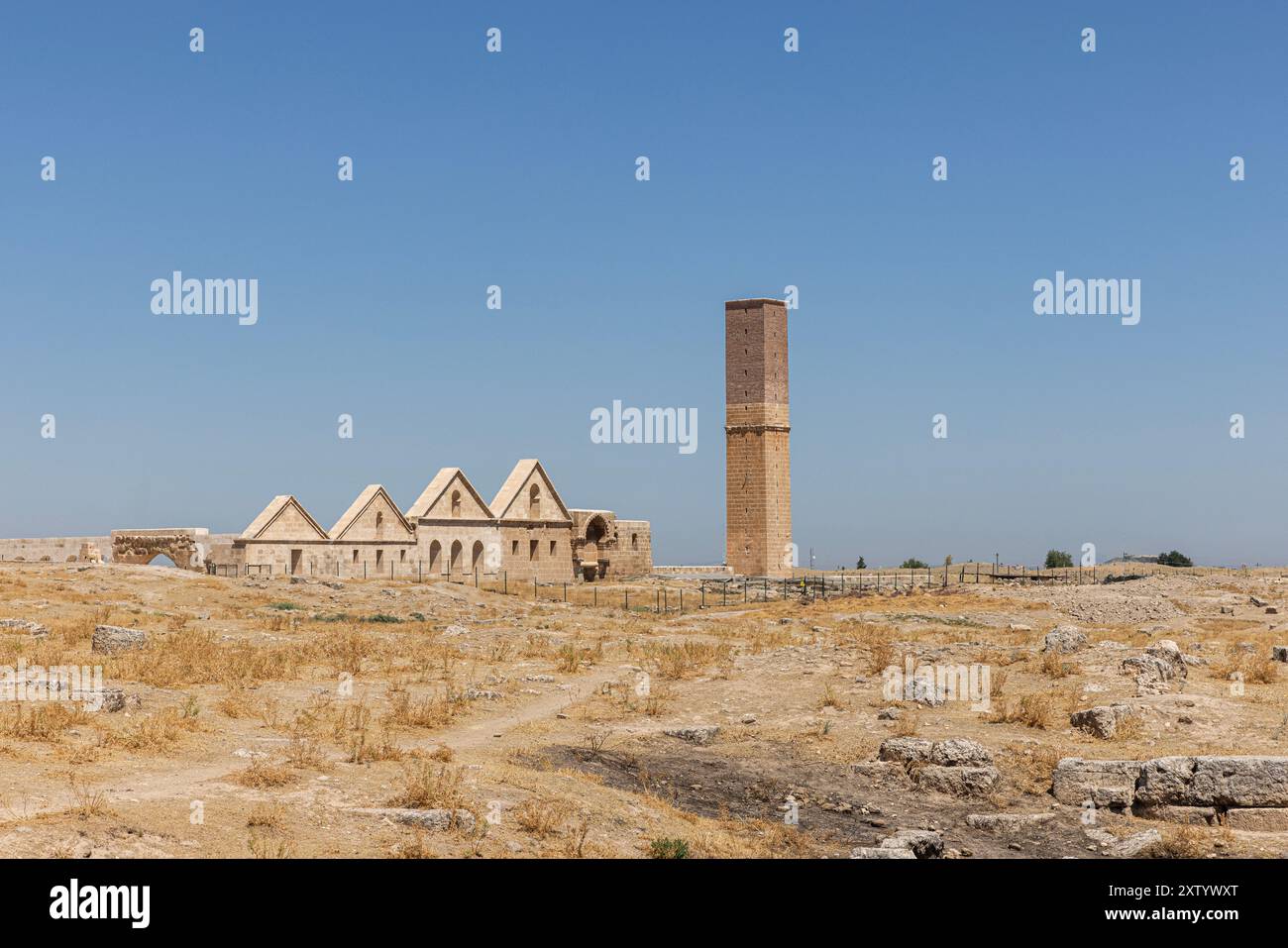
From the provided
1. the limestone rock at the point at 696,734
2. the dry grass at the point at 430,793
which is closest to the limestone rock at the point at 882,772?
the limestone rock at the point at 696,734

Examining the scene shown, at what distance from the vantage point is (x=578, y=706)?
19.5 m

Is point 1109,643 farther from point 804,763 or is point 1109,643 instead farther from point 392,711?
point 392,711

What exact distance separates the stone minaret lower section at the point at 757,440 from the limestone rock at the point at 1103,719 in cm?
5170

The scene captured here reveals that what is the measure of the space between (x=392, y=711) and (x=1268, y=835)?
1165cm

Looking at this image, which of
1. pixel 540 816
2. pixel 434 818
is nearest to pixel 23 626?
pixel 434 818

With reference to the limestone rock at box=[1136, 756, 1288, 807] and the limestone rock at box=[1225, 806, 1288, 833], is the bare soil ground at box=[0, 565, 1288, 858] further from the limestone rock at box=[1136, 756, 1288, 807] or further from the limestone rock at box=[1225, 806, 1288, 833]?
the limestone rock at box=[1136, 756, 1288, 807]

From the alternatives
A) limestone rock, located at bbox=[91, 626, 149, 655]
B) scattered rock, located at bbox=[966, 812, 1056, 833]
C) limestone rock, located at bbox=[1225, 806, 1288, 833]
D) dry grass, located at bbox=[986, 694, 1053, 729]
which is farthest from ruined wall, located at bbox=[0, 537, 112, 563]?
limestone rock, located at bbox=[1225, 806, 1288, 833]

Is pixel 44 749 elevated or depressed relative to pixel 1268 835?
elevated

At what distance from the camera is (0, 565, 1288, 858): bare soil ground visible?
1105cm

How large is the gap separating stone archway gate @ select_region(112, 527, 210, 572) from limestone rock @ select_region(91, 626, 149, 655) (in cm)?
2299

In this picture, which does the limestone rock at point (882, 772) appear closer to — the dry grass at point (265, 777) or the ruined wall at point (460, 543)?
the dry grass at point (265, 777)

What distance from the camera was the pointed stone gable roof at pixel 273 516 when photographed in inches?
1711

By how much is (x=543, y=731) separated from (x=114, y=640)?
353 inches
